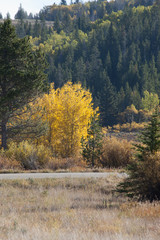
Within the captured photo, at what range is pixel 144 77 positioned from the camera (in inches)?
4867

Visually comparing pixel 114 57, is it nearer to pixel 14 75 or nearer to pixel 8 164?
pixel 14 75

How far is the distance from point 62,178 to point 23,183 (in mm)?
1821

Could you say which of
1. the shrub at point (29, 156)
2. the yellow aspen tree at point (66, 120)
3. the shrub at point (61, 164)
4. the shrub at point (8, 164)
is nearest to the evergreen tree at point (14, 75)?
the shrub at point (29, 156)

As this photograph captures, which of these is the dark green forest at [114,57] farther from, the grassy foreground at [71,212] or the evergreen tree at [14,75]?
the grassy foreground at [71,212]

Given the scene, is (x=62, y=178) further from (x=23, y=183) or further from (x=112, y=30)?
(x=112, y=30)

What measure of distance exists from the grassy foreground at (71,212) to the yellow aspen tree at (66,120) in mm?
14921

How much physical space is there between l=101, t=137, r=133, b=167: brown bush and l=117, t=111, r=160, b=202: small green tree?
848 centimetres

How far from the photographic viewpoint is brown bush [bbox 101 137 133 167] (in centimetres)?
1984

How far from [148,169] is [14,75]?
15.8 metres

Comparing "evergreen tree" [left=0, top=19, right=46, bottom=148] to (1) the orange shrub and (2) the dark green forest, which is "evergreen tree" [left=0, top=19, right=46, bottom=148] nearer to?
(1) the orange shrub

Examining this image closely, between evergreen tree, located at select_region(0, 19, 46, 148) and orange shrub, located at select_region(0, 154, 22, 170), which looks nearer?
orange shrub, located at select_region(0, 154, 22, 170)

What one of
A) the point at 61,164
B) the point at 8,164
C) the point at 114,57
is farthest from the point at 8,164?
the point at 114,57

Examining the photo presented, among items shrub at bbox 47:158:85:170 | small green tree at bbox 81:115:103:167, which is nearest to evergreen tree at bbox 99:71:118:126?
small green tree at bbox 81:115:103:167

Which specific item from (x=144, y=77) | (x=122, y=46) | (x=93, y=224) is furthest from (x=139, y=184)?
(x=122, y=46)
